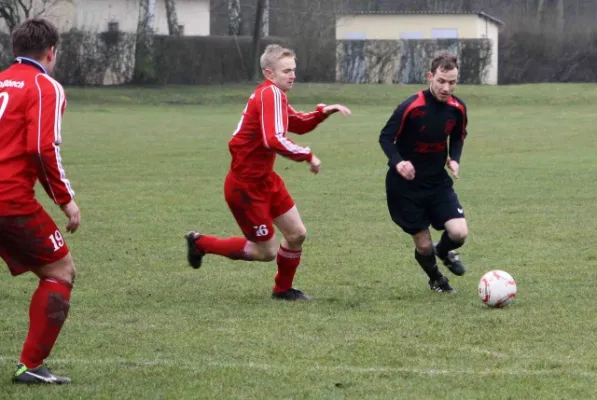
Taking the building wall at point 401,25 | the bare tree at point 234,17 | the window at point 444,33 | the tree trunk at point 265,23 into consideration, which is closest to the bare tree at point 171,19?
the bare tree at point 234,17

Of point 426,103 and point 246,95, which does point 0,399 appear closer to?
point 426,103

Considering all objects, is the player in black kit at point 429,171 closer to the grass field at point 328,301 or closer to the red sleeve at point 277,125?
the grass field at point 328,301

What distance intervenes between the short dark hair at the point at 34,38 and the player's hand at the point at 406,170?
2.96 meters

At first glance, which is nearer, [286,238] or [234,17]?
[286,238]

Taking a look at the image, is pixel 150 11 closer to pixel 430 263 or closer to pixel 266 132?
pixel 430 263

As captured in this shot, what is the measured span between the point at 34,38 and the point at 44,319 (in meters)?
1.33

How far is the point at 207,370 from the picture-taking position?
5.45 m

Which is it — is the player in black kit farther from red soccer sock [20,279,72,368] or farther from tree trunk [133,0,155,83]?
tree trunk [133,0,155,83]

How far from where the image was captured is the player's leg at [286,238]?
746cm

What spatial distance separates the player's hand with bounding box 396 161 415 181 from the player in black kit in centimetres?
19

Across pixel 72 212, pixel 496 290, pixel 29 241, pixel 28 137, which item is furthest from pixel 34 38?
pixel 496 290

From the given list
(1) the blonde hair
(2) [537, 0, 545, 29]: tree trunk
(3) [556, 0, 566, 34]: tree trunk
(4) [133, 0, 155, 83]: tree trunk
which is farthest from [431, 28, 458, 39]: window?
(1) the blonde hair

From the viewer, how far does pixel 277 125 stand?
6.98 meters

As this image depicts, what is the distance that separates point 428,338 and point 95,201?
26.1 feet
